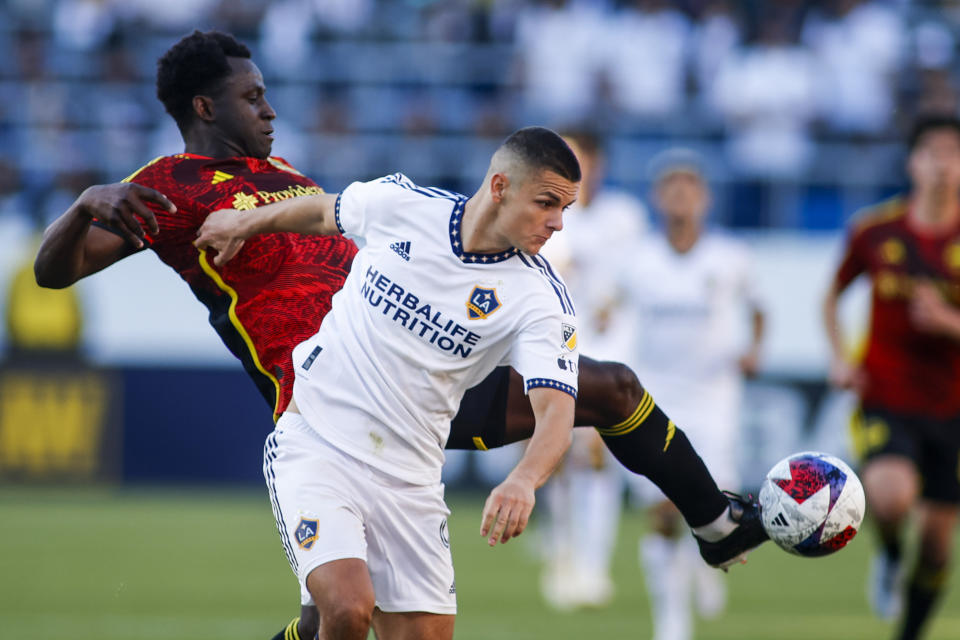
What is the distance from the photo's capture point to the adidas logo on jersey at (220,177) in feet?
18.3

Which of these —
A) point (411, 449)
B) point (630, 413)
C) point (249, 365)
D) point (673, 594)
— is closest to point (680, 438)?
point (630, 413)

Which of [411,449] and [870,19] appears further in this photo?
[870,19]

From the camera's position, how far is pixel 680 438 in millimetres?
5641

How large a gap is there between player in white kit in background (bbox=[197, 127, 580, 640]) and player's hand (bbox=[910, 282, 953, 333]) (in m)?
3.76

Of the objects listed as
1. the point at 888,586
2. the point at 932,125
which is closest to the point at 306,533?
the point at 888,586

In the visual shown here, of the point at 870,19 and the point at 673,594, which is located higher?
the point at 870,19

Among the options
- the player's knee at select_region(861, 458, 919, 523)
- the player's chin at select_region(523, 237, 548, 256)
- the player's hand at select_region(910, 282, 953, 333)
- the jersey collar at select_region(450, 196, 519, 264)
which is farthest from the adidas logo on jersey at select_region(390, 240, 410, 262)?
the player's hand at select_region(910, 282, 953, 333)

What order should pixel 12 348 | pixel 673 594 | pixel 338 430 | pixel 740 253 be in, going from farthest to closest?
pixel 12 348, pixel 740 253, pixel 673 594, pixel 338 430

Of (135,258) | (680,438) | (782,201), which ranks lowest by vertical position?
(135,258)

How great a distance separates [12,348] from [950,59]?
11.5m

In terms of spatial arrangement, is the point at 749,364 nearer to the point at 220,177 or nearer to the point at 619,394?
the point at 619,394

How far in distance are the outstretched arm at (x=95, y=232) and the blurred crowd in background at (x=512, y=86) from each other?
35.6 feet

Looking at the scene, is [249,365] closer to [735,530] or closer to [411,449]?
[411,449]

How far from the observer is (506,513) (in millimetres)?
4262
